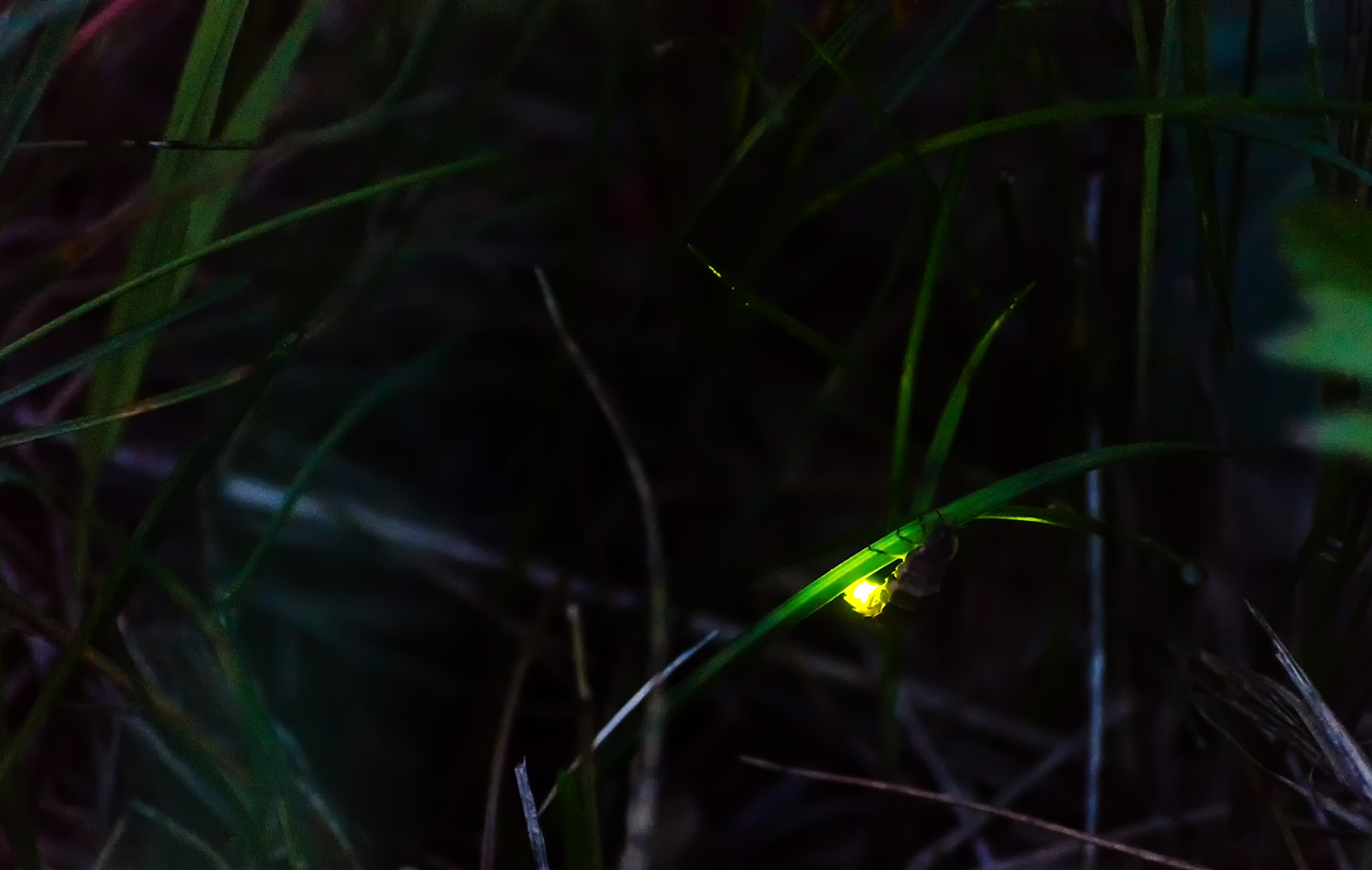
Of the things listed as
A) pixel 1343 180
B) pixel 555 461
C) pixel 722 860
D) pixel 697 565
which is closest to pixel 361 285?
pixel 555 461

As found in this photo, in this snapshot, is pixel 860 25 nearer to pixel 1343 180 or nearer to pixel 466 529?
pixel 1343 180

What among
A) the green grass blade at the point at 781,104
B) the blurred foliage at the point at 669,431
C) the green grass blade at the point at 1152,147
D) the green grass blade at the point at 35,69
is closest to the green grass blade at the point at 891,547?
the blurred foliage at the point at 669,431

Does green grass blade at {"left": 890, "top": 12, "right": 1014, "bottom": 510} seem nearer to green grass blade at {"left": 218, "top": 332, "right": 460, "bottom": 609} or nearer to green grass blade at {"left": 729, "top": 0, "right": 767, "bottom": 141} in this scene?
green grass blade at {"left": 729, "top": 0, "right": 767, "bottom": 141}

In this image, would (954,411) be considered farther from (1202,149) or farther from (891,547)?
(1202,149)

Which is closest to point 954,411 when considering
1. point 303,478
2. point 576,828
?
point 576,828

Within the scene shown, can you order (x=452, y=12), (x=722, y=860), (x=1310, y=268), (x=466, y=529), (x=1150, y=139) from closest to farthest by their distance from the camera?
(x=1310, y=268)
(x=1150, y=139)
(x=452, y=12)
(x=722, y=860)
(x=466, y=529)

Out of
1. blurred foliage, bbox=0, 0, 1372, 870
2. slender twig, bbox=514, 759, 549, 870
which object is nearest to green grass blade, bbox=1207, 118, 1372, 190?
blurred foliage, bbox=0, 0, 1372, 870

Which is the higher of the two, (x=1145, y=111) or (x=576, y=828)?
(x=1145, y=111)
